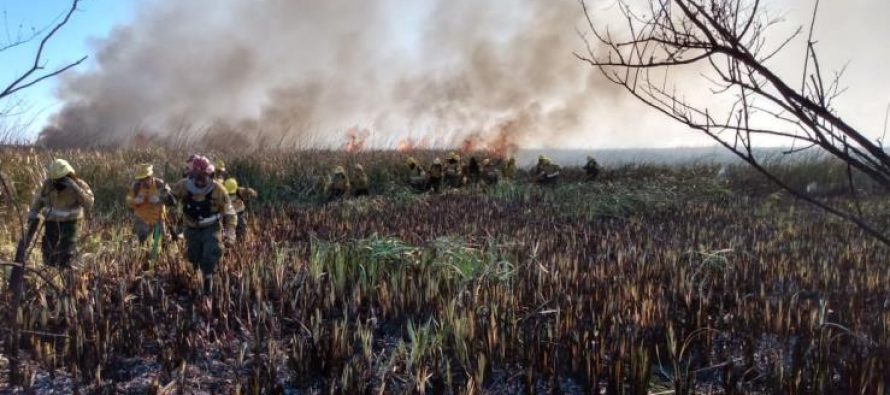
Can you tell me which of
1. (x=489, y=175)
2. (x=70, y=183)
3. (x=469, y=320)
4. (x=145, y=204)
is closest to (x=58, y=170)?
(x=70, y=183)

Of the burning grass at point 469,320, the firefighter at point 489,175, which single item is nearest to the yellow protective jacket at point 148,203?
the burning grass at point 469,320

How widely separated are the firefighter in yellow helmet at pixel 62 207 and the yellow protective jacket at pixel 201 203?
1.31 metres

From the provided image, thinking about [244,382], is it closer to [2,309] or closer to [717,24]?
[2,309]

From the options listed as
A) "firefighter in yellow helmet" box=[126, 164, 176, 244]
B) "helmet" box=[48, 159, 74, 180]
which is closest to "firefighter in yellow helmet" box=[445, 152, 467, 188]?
"firefighter in yellow helmet" box=[126, 164, 176, 244]

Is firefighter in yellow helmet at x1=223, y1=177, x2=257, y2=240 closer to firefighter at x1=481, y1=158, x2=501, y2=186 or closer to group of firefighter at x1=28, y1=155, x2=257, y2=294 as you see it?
group of firefighter at x1=28, y1=155, x2=257, y2=294

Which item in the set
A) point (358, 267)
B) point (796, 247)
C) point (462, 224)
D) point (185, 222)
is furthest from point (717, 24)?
point (462, 224)

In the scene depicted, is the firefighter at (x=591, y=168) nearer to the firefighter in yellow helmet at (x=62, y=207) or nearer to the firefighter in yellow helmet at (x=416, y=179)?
the firefighter in yellow helmet at (x=416, y=179)

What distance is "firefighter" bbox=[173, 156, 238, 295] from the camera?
5.86 m

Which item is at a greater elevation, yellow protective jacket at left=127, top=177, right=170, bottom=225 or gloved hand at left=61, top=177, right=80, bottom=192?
gloved hand at left=61, top=177, right=80, bottom=192

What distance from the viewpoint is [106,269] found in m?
5.59

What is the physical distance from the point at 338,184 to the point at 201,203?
7.94m

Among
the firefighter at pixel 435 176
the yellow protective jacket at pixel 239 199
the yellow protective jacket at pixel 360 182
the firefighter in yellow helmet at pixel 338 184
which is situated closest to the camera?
the yellow protective jacket at pixel 239 199

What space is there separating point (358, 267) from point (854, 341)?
3.90 metres

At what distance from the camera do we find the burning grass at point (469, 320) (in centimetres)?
345
